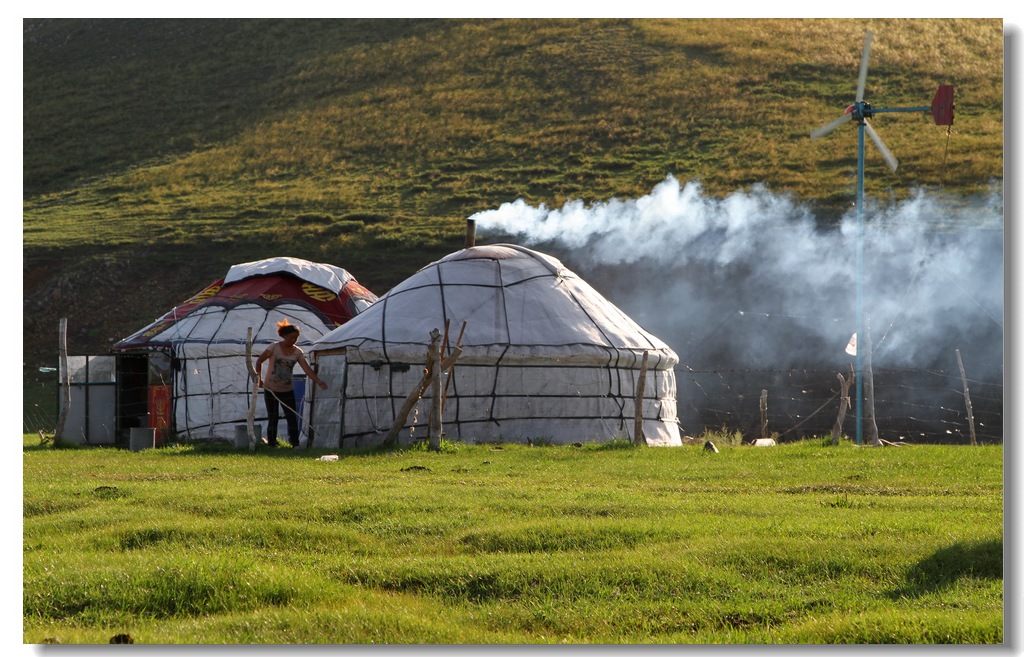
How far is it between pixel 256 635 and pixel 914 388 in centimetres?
1904

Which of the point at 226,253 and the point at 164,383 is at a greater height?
the point at 226,253

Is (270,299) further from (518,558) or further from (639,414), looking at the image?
(518,558)

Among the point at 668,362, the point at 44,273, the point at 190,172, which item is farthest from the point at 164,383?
the point at 190,172

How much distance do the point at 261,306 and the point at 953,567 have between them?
44.8 feet

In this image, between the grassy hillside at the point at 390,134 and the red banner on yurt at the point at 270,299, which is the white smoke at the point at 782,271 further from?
the red banner on yurt at the point at 270,299

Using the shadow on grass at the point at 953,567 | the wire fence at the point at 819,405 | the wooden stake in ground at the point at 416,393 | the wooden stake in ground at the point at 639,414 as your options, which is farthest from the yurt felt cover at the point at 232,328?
the shadow on grass at the point at 953,567

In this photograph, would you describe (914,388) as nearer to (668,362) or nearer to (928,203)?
(668,362)

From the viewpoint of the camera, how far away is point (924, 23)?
29969 mm

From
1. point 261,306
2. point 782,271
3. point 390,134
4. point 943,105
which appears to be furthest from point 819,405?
point 390,134

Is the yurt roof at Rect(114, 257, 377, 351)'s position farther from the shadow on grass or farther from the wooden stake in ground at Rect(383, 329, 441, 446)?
the shadow on grass

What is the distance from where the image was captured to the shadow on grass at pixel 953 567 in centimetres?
600

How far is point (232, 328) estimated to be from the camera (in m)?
18.0

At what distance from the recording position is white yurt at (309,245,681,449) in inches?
561

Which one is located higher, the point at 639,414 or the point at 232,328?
the point at 232,328
